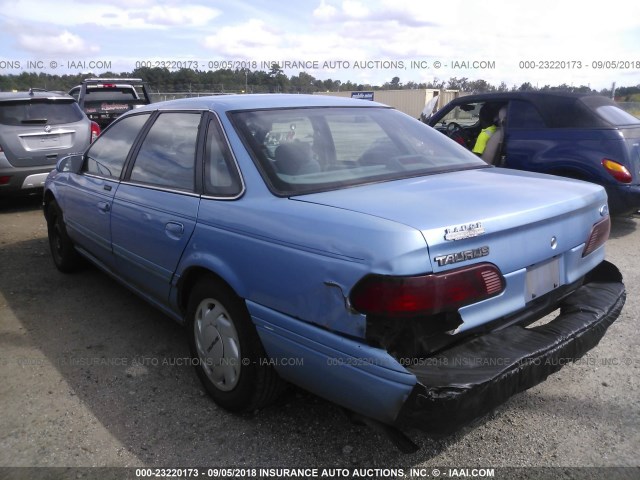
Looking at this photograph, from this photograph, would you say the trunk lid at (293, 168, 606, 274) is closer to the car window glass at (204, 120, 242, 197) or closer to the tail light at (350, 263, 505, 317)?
the tail light at (350, 263, 505, 317)

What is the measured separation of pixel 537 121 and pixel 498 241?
191 inches

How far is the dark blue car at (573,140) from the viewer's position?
5801mm

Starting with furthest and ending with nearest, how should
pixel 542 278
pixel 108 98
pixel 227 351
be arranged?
pixel 108 98
pixel 227 351
pixel 542 278

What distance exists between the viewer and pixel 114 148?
3.95 meters

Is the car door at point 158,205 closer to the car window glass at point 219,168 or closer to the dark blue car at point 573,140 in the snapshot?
the car window glass at point 219,168

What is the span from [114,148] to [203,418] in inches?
87.6

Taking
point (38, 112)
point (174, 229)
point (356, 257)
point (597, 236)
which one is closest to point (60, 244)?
point (174, 229)

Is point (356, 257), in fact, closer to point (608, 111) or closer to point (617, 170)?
point (617, 170)

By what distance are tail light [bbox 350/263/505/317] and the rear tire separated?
148 inches

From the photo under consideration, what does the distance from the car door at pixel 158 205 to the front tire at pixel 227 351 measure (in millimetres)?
325

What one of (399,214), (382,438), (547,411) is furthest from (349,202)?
(547,411)

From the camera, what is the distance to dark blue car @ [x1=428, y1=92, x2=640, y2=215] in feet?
19.0

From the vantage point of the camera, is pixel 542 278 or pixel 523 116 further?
pixel 523 116

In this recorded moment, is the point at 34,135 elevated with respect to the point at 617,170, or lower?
elevated
